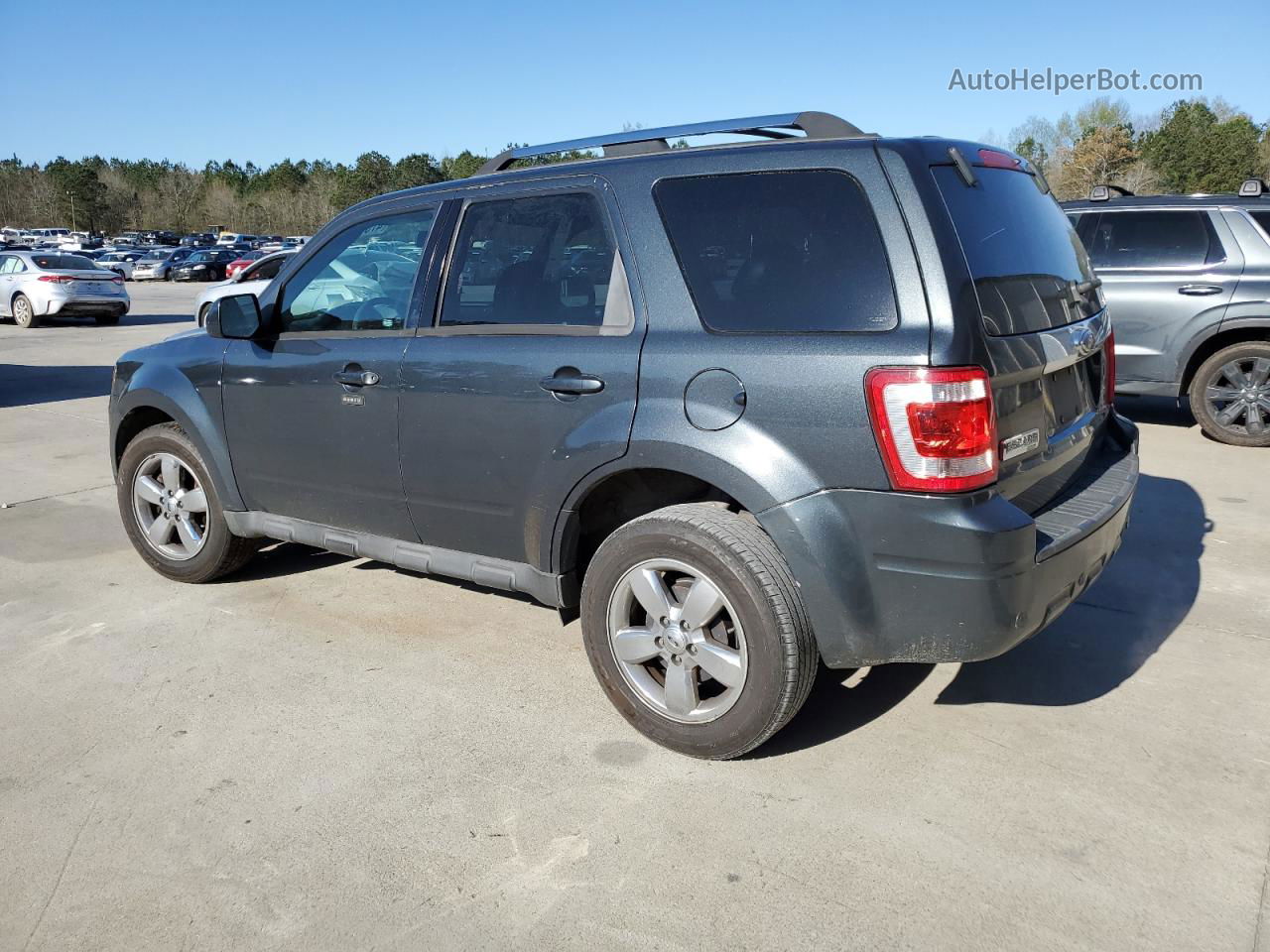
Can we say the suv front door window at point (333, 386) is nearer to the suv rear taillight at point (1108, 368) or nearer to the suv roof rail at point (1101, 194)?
the suv rear taillight at point (1108, 368)

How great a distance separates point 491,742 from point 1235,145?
50406mm

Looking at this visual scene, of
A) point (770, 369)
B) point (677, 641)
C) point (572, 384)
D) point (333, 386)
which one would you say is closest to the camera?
point (770, 369)

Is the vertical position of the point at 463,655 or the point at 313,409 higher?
the point at 313,409

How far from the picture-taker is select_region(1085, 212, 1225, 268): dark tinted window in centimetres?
809

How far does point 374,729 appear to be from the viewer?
3531mm

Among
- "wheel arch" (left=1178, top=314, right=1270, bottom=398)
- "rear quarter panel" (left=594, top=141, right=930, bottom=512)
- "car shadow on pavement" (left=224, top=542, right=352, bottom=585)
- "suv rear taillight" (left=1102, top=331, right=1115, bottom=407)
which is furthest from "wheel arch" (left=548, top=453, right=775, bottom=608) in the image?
"wheel arch" (left=1178, top=314, right=1270, bottom=398)

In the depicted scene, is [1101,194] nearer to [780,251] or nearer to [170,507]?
[780,251]

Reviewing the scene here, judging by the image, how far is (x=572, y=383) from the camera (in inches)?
134

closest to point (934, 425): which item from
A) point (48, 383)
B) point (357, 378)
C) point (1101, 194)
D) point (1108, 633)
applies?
point (1108, 633)

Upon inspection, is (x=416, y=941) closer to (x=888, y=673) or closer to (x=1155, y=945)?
(x=1155, y=945)

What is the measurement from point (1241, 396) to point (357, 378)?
279 inches

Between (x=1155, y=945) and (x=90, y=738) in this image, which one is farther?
(x=90, y=738)

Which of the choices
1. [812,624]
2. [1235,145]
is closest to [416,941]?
[812,624]

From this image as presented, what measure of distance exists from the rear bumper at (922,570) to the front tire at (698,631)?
4.1 inches
